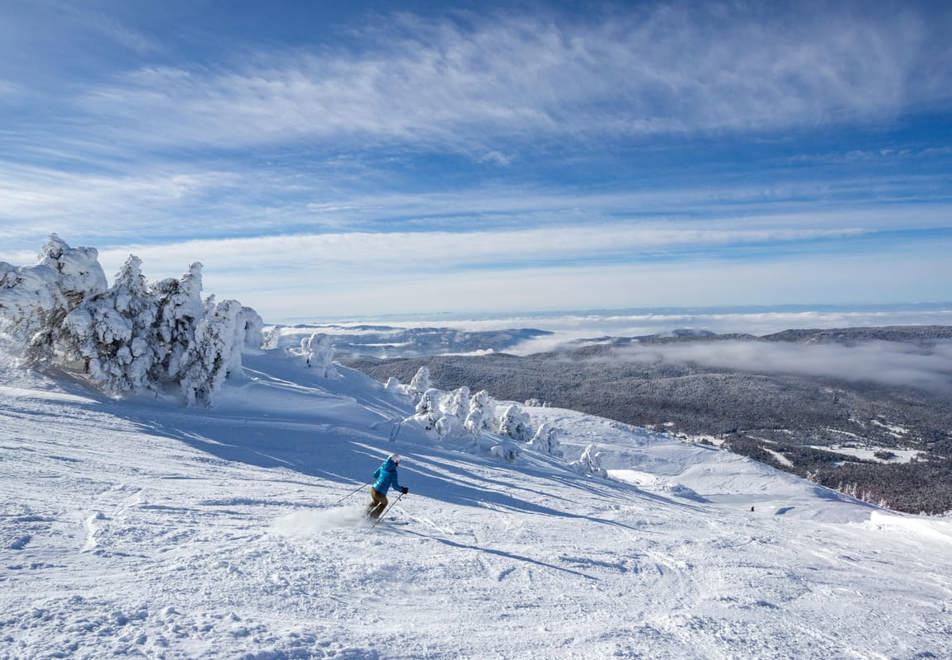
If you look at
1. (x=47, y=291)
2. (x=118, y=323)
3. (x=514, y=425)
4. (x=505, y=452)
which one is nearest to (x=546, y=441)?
(x=514, y=425)

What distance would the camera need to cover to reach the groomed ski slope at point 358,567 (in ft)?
19.4

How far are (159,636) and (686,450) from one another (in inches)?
3321

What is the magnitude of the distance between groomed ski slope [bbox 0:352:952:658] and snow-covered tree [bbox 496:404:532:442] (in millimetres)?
A: 22994

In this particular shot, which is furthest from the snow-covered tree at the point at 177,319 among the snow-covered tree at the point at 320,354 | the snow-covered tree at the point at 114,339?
the snow-covered tree at the point at 320,354

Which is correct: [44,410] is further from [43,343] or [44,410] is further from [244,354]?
[244,354]

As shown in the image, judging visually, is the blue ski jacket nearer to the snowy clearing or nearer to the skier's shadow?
the skier's shadow

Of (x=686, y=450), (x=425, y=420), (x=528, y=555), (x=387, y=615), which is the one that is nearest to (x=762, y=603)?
(x=528, y=555)

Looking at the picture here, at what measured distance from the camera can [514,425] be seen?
4206 centimetres

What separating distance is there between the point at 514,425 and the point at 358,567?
3472 cm

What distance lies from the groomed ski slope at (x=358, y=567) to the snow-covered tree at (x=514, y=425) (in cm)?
2299

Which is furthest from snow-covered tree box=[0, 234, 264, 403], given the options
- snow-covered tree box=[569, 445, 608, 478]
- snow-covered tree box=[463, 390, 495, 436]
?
snow-covered tree box=[569, 445, 608, 478]

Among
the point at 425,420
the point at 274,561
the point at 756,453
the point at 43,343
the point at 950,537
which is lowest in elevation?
the point at 756,453

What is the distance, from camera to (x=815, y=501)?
61062mm

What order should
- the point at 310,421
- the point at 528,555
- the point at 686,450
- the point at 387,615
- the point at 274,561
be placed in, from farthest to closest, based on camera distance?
the point at 686,450 → the point at 310,421 → the point at 528,555 → the point at 274,561 → the point at 387,615
